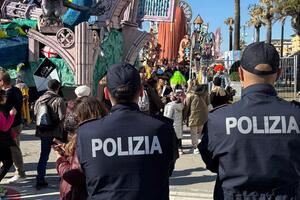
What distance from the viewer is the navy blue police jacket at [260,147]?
2303mm

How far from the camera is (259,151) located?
7.60ft

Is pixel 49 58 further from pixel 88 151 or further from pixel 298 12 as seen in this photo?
pixel 298 12

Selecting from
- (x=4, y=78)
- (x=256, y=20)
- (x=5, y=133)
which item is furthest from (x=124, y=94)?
(x=256, y=20)

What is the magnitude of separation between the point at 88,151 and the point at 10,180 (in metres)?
4.49

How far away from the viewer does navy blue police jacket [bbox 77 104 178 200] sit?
240 cm

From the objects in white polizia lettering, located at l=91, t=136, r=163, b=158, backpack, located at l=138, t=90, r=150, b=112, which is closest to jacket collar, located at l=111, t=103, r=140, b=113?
white polizia lettering, located at l=91, t=136, r=163, b=158

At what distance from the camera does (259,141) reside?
232cm

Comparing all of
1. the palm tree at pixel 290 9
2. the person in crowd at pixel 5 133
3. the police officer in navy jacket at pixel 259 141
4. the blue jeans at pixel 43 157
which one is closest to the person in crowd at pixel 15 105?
the person in crowd at pixel 5 133

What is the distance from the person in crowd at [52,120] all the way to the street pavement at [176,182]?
251 millimetres

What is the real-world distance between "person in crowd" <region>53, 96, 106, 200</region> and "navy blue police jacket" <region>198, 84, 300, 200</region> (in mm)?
895

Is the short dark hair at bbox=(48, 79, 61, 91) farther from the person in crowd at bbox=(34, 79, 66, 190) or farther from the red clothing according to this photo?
the red clothing

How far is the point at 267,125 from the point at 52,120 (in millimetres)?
4278

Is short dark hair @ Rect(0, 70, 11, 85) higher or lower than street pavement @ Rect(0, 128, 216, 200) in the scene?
higher

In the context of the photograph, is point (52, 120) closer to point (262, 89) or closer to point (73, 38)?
point (262, 89)
